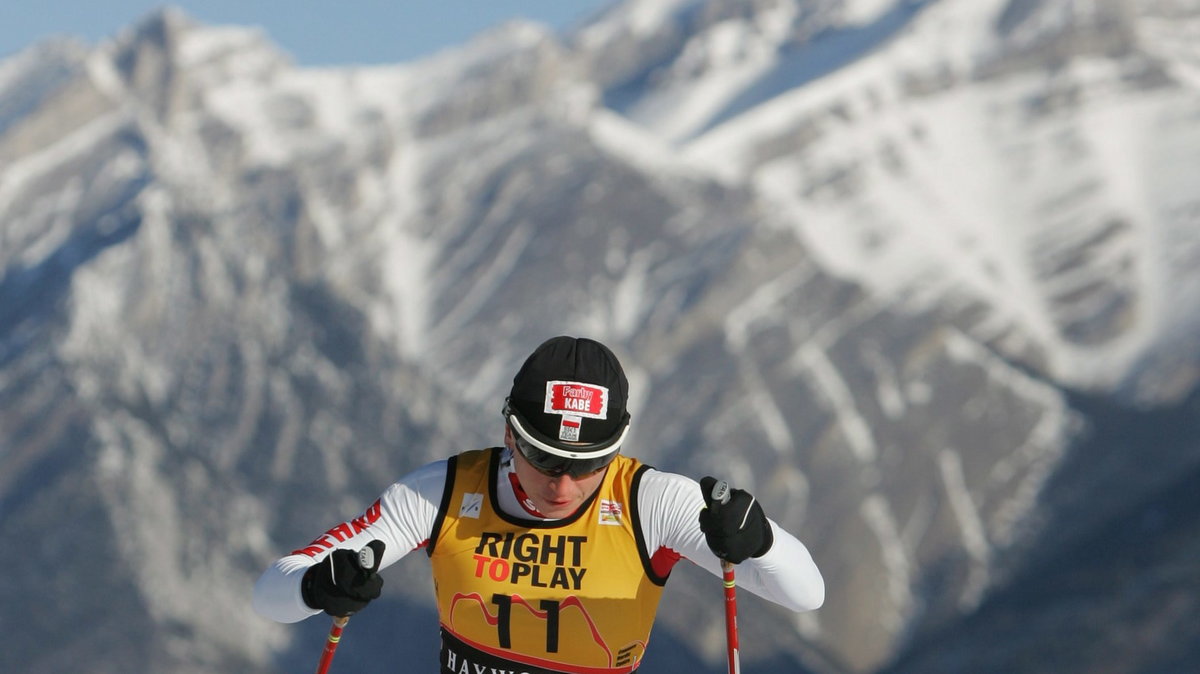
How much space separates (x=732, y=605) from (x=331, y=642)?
3523 millimetres

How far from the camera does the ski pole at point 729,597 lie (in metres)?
13.4

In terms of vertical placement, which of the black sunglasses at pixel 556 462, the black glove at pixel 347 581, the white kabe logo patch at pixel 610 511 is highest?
the white kabe logo patch at pixel 610 511

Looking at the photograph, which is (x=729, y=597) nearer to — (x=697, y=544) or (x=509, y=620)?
(x=697, y=544)

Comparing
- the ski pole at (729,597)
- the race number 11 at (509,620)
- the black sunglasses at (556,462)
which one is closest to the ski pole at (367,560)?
the race number 11 at (509,620)

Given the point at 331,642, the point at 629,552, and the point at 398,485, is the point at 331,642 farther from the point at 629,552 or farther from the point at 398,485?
the point at 629,552

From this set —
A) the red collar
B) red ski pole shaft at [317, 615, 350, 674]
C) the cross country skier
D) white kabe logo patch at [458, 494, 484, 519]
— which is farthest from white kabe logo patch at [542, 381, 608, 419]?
red ski pole shaft at [317, 615, 350, 674]

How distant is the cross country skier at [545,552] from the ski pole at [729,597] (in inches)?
7.2

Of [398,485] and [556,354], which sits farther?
[398,485]

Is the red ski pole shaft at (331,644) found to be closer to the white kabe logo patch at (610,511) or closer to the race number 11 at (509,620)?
the race number 11 at (509,620)

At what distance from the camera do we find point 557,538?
1462cm

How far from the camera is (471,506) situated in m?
14.9

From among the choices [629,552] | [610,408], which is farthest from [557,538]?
[610,408]

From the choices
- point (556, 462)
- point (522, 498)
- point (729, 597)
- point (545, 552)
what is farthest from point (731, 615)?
point (556, 462)

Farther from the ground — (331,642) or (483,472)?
(483,472)
